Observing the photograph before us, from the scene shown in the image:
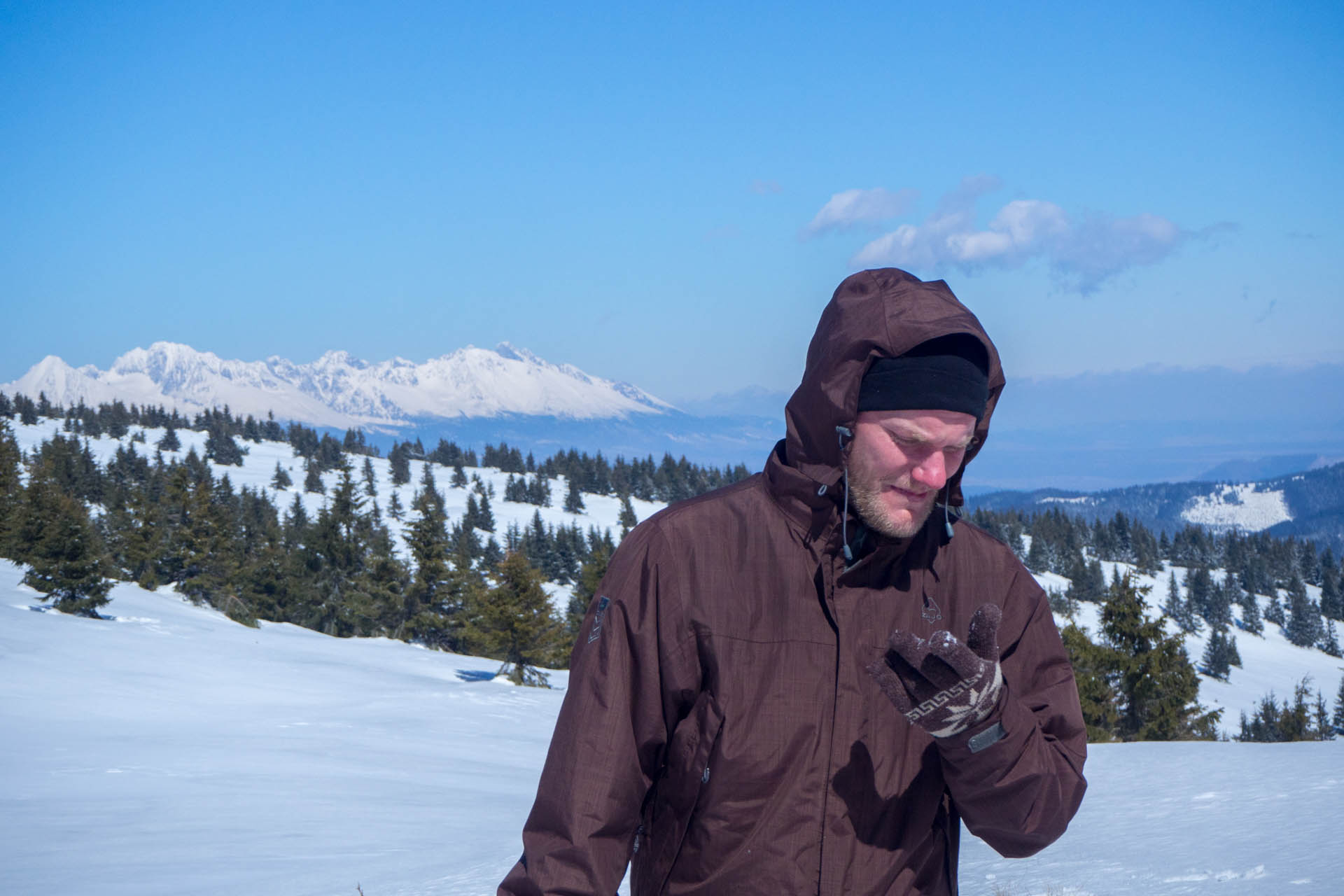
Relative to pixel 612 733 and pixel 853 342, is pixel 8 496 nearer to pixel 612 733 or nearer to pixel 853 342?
pixel 612 733

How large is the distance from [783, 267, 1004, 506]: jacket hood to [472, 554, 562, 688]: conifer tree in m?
27.8

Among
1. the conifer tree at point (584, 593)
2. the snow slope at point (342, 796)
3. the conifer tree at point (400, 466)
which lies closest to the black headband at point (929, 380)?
the snow slope at point (342, 796)

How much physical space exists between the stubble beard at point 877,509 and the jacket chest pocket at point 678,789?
24.0 inches

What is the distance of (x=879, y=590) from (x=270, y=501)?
3133 inches

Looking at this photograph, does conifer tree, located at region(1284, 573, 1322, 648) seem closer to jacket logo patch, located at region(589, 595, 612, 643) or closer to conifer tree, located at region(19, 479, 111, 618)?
conifer tree, located at region(19, 479, 111, 618)

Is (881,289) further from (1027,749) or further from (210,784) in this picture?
(210,784)

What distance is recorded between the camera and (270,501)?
74.8 metres

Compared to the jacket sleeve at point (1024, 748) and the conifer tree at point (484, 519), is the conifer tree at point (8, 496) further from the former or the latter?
the jacket sleeve at point (1024, 748)

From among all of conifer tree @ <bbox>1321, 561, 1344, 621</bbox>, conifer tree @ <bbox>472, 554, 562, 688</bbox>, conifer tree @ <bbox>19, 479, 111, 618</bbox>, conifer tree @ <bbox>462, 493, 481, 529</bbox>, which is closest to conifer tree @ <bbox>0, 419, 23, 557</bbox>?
conifer tree @ <bbox>19, 479, 111, 618</bbox>

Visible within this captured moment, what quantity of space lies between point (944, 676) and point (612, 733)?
78 centimetres

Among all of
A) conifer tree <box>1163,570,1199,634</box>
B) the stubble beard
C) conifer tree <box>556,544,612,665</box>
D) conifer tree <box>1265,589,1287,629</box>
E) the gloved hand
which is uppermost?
the stubble beard

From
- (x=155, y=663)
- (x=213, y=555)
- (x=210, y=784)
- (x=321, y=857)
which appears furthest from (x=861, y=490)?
(x=213, y=555)

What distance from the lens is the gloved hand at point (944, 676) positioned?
2057 mm

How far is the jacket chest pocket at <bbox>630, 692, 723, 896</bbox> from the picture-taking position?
2.26m
